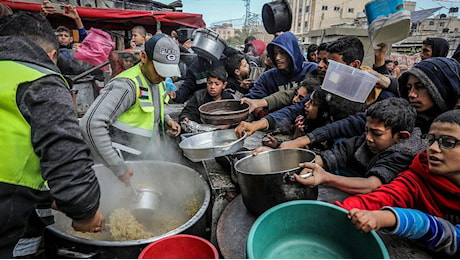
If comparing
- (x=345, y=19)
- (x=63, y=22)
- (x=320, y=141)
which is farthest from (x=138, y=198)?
(x=345, y=19)

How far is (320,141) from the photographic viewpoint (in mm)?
2324

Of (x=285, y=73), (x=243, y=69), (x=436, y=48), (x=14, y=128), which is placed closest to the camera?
(x=14, y=128)

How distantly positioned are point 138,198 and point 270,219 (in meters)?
1.50

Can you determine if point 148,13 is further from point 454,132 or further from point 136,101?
point 454,132

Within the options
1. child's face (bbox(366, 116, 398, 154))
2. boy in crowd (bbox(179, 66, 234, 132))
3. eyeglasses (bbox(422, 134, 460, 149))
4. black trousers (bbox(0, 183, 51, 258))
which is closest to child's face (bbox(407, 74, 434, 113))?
child's face (bbox(366, 116, 398, 154))

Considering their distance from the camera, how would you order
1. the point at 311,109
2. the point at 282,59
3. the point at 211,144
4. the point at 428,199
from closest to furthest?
the point at 428,199, the point at 211,144, the point at 311,109, the point at 282,59

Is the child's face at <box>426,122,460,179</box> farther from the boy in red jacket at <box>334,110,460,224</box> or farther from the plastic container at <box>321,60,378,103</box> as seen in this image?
the plastic container at <box>321,60,378,103</box>

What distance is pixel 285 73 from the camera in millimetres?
3523

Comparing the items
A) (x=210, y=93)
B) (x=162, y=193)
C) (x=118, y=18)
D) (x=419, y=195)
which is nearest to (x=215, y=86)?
(x=210, y=93)

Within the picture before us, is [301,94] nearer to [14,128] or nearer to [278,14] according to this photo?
[278,14]

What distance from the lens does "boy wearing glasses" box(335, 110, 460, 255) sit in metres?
1.20

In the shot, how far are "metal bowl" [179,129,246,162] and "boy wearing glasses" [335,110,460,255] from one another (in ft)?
2.38

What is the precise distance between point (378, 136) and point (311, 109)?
3.06 feet

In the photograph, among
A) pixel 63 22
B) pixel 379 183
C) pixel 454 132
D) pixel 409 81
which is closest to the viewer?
pixel 454 132
